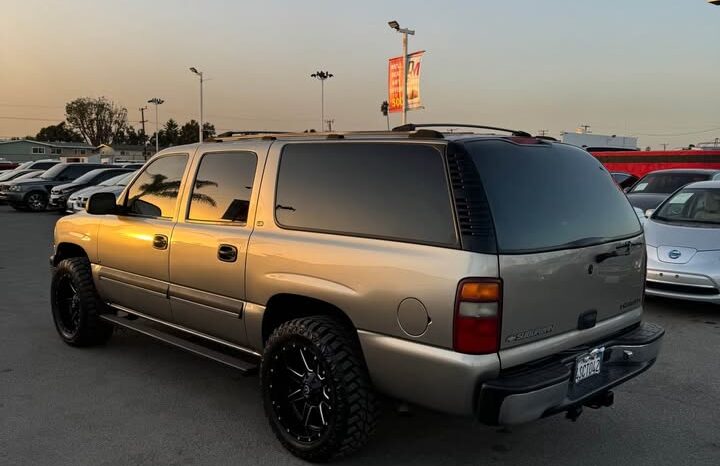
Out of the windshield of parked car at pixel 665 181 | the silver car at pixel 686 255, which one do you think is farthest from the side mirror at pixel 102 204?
the windshield of parked car at pixel 665 181

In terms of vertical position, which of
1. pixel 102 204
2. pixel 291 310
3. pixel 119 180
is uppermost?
pixel 102 204

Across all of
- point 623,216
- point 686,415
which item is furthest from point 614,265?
point 686,415

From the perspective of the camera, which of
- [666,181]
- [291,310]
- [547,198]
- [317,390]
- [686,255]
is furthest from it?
[666,181]

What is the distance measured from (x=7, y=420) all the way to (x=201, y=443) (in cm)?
133

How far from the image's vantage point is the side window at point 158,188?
14.6 ft

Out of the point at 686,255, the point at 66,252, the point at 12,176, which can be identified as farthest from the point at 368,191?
the point at 12,176

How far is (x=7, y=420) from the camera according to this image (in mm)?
3828

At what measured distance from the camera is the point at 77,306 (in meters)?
5.26

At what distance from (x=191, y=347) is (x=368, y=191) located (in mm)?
1790

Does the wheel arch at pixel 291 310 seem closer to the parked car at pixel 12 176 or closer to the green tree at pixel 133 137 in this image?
the parked car at pixel 12 176

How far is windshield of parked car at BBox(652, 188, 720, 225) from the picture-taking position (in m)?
7.41

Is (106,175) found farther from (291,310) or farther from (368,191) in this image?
(368,191)

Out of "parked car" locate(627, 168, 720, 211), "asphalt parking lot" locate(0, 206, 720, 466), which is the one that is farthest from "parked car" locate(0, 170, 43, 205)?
"parked car" locate(627, 168, 720, 211)

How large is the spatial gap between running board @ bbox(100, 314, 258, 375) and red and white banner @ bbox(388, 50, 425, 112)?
70.2 feet
